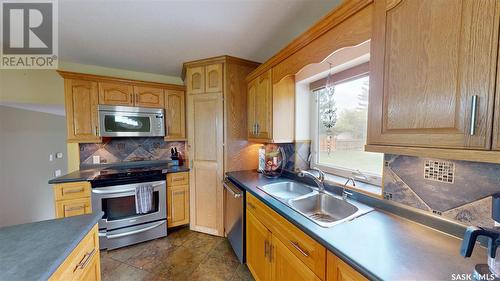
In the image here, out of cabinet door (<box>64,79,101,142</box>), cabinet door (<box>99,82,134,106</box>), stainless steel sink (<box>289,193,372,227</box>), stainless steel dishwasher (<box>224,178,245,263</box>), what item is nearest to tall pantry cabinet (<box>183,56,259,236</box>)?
stainless steel dishwasher (<box>224,178,245,263</box>)

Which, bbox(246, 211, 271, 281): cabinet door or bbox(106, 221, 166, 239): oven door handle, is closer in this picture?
bbox(246, 211, 271, 281): cabinet door

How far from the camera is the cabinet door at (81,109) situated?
2.24 metres

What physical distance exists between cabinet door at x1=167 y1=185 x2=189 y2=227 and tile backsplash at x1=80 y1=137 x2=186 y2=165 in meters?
0.70

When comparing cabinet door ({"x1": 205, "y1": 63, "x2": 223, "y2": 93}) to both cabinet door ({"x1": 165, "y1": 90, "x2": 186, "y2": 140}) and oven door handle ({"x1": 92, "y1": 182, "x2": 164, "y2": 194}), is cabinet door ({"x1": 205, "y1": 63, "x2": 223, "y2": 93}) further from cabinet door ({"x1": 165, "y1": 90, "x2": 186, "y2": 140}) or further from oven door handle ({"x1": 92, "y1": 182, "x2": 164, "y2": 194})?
oven door handle ({"x1": 92, "y1": 182, "x2": 164, "y2": 194})

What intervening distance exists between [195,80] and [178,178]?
1332 mm

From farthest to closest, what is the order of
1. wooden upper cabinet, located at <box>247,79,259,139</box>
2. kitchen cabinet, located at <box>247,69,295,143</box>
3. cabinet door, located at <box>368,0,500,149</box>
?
wooden upper cabinet, located at <box>247,79,259,139</box> < kitchen cabinet, located at <box>247,69,295,143</box> < cabinet door, located at <box>368,0,500,149</box>

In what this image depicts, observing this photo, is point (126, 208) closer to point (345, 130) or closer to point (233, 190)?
point (233, 190)

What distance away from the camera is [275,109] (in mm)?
1881

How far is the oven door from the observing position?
2053 mm

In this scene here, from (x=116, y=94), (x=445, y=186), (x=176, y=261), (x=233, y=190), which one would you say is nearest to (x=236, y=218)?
(x=233, y=190)

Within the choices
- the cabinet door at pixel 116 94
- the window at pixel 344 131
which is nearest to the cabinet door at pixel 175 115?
the cabinet door at pixel 116 94

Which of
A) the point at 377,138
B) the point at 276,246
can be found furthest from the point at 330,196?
the point at 377,138

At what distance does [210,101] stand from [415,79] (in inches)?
78.3

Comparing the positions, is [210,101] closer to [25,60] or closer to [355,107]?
[355,107]
